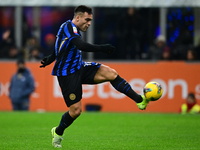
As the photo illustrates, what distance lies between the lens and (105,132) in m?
7.98

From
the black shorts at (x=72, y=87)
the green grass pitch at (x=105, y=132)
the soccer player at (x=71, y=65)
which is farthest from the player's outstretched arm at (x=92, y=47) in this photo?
the green grass pitch at (x=105, y=132)

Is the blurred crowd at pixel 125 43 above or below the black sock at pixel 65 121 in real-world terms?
above

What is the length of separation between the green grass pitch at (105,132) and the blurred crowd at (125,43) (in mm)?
3600

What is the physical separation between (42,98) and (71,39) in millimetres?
7613

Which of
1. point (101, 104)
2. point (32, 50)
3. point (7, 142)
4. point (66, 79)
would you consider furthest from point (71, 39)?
point (32, 50)

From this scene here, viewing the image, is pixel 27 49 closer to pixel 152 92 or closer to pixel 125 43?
pixel 125 43

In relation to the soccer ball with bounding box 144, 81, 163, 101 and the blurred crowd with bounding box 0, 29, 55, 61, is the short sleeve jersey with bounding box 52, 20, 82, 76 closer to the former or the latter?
the soccer ball with bounding box 144, 81, 163, 101

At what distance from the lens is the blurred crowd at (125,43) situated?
14.1 metres

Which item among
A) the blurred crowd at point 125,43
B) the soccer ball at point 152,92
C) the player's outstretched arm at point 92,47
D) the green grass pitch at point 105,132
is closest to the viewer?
the player's outstretched arm at point 92,47

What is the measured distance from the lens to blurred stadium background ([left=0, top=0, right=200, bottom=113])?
43.4ft

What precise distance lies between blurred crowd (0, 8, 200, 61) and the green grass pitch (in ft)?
11.8

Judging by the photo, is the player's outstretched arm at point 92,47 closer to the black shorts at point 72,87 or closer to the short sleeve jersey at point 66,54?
the short sleeve jersey at point 66,54

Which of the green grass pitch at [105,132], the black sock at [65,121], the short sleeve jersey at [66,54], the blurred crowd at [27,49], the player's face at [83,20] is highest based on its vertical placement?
the player's face at [83,20]

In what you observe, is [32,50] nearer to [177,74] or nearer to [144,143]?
[177,74]
